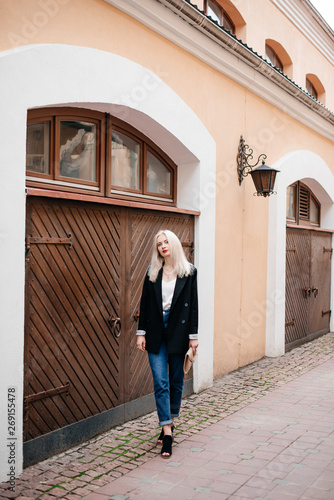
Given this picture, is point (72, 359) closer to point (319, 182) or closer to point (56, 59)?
point (56, 59)

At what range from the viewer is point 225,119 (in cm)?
Result: 755

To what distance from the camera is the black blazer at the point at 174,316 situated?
4750 mm

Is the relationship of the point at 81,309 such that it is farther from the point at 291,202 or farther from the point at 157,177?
the point at 291,202

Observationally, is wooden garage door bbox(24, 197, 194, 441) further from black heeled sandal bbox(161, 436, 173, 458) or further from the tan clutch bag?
the tan clutch bag

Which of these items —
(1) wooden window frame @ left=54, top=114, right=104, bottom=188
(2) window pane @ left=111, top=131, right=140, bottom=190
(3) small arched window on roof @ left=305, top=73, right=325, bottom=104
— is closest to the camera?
(1) wooden window frame @ left=54, top=114, right=104, bottom=188

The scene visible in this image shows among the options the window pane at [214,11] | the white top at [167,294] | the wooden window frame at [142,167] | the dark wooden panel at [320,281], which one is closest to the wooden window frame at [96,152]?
the wooden window frame at [142,167]

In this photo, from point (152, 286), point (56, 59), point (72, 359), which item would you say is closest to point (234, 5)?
point (56, 59)

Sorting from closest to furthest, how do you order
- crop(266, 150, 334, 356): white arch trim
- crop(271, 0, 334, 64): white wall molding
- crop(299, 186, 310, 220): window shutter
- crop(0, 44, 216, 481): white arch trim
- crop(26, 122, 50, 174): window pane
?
crop(0, 44, 216, 481): white arch trim, crop(26, 122, 50, 174): window pane, crop(266, 150, 334, 356): white arch trim, crop(271, 0, 334, 64): white wall molding, crop(299, 186, 310, 220): window shutter

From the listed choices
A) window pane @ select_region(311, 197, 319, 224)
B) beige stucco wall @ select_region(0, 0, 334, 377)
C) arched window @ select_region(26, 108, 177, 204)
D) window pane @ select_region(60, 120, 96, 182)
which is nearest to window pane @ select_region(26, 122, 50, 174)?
arched window @ select_region(26, 108, 177, 204)

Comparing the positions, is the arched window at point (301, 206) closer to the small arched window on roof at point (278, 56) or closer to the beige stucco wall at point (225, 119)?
the beige stucco wall at point (225, 119)

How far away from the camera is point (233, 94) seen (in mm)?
7758

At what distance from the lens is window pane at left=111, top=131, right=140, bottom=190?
5.75 metres

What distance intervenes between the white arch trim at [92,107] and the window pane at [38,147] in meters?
0.31

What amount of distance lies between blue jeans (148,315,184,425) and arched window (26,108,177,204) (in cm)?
160
